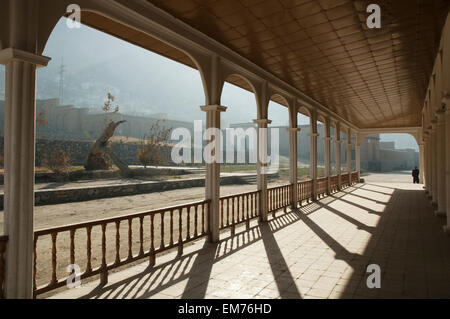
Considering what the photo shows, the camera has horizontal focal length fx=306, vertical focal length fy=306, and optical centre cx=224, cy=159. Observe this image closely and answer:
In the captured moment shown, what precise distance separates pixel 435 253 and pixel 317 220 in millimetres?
3154

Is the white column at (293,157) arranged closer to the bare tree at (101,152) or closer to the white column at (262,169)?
the white column at (262,169)

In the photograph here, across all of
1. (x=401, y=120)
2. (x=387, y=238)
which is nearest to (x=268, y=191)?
(x=387, y=238)

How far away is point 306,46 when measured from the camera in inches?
245

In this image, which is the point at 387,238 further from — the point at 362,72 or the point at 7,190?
the point at 7,190

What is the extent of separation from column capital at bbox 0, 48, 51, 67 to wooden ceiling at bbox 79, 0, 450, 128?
1988 millimetres

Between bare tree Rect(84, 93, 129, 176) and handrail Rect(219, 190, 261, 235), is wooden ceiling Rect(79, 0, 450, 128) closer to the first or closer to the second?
handrail Rect(219, 190, 261, 235)

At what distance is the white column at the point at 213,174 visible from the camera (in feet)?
19.8

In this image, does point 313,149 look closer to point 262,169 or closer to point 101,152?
point 262,169

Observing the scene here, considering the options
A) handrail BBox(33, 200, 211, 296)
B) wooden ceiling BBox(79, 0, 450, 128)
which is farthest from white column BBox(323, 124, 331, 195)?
handrail BBox(33, 200, 211, 296)

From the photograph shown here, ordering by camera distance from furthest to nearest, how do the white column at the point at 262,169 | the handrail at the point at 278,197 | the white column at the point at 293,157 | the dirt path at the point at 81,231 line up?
1. the white column at the point at 293,157
2. the handrail at the point at 278,197
3. the white column at the point at 262,169
4. the dirt path at the point at 81,231

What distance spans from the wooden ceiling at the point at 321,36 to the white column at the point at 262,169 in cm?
150

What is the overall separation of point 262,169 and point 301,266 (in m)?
3.63

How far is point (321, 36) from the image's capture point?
5734mm

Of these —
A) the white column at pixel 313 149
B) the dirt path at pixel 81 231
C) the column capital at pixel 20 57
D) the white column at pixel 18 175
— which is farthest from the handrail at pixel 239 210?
the white column at pixel 313 149
